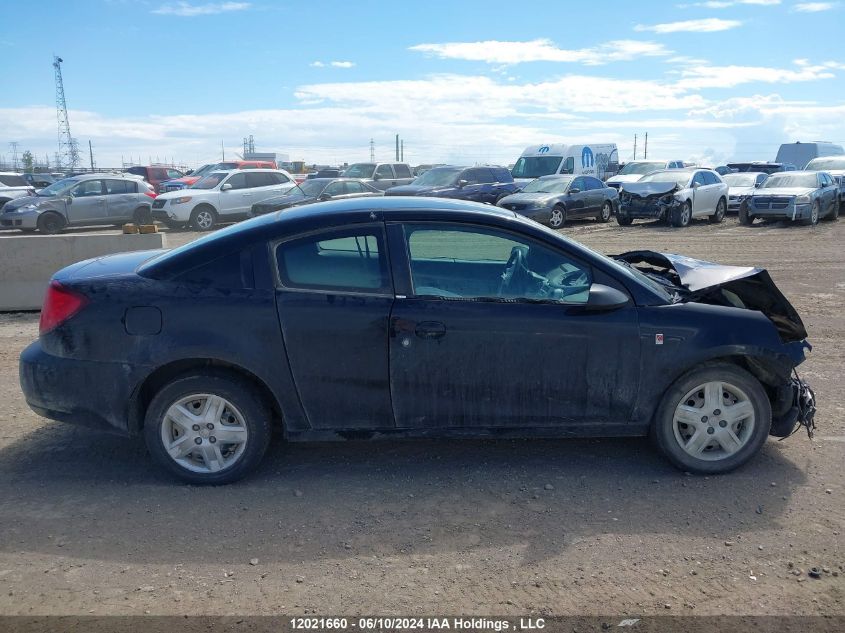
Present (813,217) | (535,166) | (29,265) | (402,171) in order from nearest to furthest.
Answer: (29,265), (813,217), (535,166), (402,171)

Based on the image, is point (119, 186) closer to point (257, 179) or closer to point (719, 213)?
point (257, 179)

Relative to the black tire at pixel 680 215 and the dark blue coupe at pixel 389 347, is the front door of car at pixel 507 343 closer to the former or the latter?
the dark blue coupe at pixel 389 347

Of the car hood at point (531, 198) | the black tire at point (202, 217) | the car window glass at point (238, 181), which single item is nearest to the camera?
the car hood at point (531, 198)

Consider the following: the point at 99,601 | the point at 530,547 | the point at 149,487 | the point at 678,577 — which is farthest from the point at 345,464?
the point at 678,577

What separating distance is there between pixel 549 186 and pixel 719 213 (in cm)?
511

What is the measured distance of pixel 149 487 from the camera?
457cm

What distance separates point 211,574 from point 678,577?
85.3 inches

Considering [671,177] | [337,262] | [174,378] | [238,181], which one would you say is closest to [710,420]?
[337,262]

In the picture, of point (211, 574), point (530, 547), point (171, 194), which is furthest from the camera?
point (171, 194)

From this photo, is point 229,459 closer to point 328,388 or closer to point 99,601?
point 328,388

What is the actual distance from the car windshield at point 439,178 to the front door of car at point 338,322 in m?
18.1

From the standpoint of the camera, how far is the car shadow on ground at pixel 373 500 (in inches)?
155

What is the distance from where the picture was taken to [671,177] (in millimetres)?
22000

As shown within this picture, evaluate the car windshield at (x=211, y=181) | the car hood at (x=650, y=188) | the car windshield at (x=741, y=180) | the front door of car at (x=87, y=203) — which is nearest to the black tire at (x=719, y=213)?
the car hood at (x=650, y=188)
